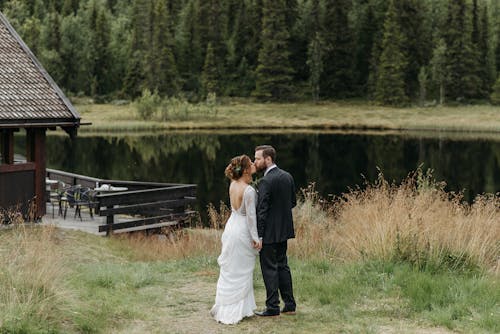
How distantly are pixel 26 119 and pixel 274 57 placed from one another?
8467cm

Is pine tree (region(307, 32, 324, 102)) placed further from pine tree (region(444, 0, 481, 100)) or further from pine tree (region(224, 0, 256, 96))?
pine tree (region(444, 0, 481, 100))

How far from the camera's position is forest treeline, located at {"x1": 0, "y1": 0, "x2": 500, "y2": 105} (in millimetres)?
97938

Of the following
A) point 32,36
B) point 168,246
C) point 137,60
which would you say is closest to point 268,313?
point 168,246

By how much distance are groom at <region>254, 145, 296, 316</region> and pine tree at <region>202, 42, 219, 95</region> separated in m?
91.4

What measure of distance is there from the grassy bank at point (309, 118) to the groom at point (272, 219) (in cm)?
→ 6531

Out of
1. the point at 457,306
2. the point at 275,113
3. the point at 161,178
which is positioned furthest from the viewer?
the point at 275,113

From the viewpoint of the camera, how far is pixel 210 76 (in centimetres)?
10162

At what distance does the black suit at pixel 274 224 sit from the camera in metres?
9.35

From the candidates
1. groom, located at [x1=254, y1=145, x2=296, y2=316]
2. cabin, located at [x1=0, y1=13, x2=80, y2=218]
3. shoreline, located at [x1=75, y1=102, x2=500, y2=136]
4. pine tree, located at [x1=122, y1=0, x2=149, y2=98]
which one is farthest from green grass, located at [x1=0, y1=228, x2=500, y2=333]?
pine tree, located at [x1=122, y1=0, x2=149, y2=98]

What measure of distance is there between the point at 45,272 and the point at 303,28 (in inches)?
4255

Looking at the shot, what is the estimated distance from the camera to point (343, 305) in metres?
9.95

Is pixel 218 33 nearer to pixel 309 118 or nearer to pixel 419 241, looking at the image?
pixel 309 118

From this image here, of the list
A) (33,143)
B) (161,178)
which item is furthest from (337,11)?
(33,143)

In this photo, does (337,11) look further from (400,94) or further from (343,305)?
(343,305)
